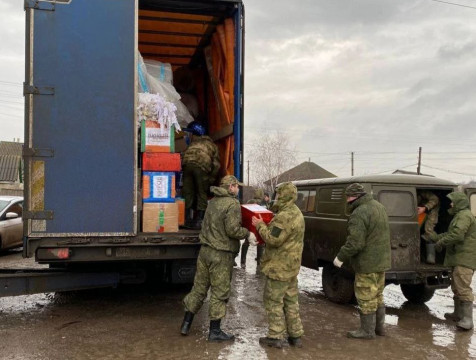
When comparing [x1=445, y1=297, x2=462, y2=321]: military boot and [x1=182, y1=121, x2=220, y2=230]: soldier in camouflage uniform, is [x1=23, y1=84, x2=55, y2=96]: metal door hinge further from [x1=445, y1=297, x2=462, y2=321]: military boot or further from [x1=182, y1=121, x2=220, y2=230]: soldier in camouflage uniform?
[x1=445, y1=297, x2=462, y2=321]: military boot

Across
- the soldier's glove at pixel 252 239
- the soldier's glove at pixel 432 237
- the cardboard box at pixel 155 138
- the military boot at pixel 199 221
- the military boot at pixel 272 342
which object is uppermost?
the cardboard box at pixel 155 138

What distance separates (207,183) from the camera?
641 centimetres

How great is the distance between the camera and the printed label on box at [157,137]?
5590 millimetres

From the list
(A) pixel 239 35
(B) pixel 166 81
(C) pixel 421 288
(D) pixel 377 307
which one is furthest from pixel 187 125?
(C) pixel 421 288

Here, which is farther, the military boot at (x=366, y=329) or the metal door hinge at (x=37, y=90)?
the military boot at (x=366, y=329)

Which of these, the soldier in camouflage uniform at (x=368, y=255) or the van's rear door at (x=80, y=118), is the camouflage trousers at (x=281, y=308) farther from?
the van's rear door at (x=80, y=118)

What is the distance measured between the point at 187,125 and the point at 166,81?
78 cm

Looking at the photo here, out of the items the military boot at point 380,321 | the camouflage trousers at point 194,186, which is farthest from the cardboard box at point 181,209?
the military boot at point 380,321

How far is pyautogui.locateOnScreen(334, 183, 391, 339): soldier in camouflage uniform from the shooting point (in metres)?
5.36

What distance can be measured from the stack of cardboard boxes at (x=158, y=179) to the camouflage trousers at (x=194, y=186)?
0.63m

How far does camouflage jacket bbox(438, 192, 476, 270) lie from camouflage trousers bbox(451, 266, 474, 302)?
0.07 m

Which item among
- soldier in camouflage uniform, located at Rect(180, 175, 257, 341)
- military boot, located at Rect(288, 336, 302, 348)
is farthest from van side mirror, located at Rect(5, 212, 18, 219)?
military boot, located at Rect(288, 336, 302, 348)

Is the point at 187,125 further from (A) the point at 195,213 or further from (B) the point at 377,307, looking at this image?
(B) the point at 377,307

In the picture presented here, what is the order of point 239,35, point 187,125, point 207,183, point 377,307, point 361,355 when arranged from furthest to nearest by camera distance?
point 187,125, point 207,183, point 239,35, point 377,307, point 361,355
